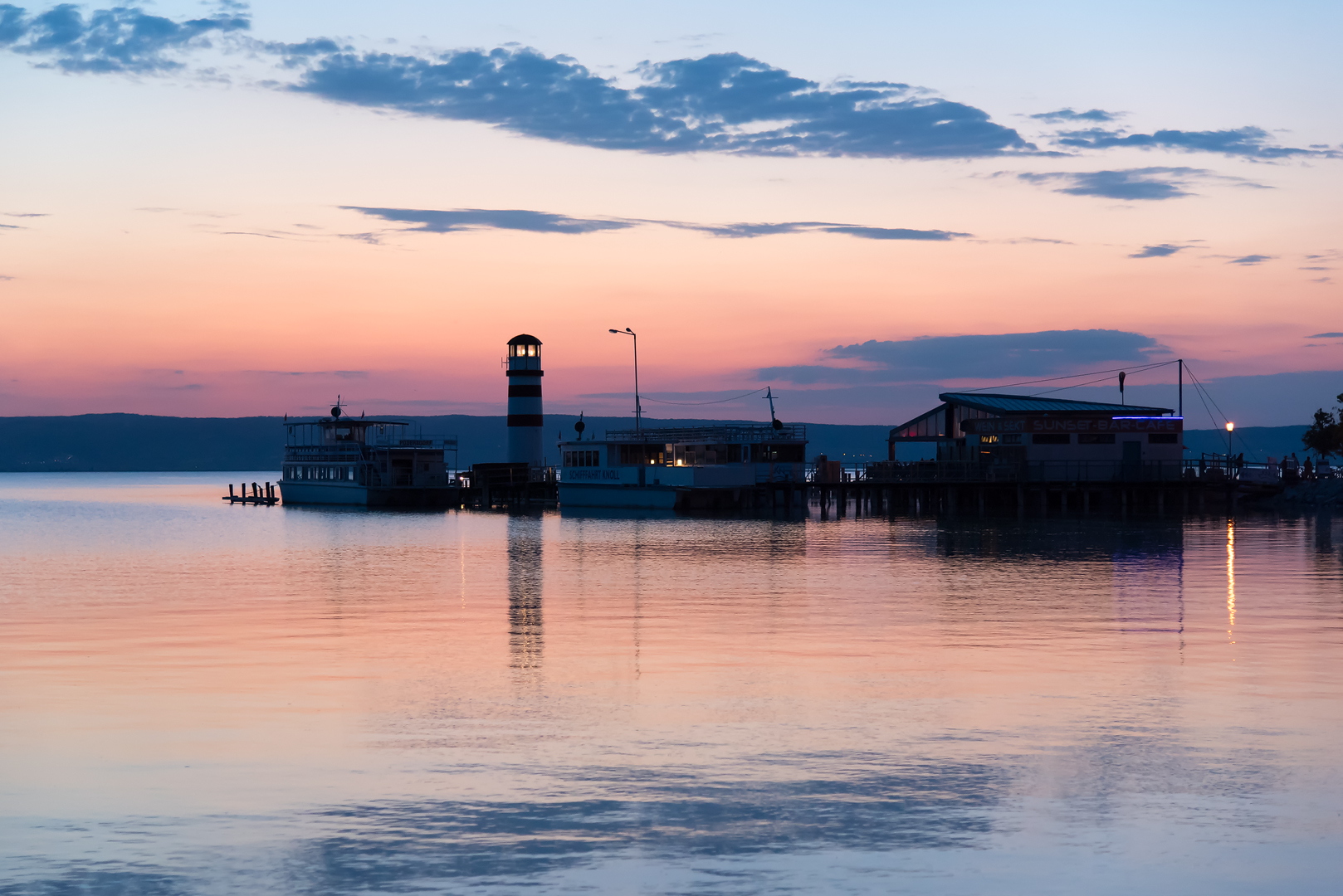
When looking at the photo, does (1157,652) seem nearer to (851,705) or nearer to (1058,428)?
(851,705)

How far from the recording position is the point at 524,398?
98.7m

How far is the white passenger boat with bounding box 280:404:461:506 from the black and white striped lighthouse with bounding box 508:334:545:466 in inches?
214

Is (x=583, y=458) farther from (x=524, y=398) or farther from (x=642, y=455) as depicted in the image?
(x=524, y=398)

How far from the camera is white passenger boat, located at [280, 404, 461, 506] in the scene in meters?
96.2

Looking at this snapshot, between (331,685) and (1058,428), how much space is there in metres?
67.4

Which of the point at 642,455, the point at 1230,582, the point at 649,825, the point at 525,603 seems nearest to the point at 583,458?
the point at 642,455

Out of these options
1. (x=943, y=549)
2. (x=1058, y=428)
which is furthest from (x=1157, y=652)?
(x=1058, y=428)

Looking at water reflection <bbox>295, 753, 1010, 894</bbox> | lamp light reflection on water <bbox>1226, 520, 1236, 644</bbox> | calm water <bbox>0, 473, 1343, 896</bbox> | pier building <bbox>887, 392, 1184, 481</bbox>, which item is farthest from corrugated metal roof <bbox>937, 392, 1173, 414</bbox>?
water reflection <bbox>295, 753, 1010, 894</bbox>

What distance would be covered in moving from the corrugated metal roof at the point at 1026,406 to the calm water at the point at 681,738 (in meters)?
45.5

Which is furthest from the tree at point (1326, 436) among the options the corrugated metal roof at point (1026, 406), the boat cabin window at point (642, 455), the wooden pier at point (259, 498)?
the wooden pier at point (259, 498)

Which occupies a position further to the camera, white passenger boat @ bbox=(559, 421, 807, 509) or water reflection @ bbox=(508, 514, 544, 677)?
white passenger boat @ bbox=(559, 421, 807, 509)

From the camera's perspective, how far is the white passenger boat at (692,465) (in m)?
79.9

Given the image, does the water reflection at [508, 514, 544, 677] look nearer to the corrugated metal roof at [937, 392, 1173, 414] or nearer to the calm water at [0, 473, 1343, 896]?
the calm water at [0, 473, 1343, 896]

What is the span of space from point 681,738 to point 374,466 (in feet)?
277
